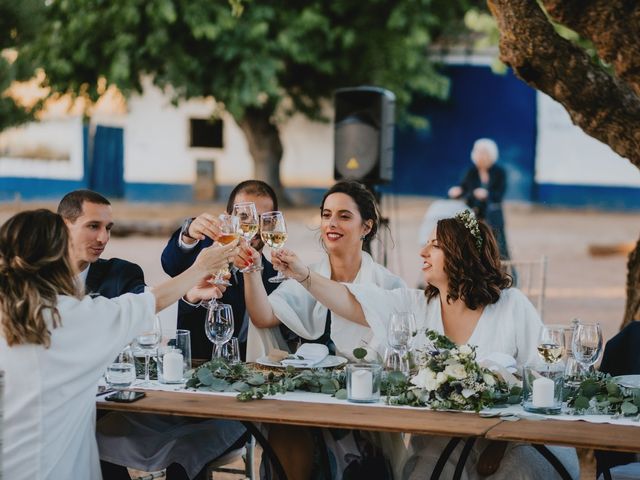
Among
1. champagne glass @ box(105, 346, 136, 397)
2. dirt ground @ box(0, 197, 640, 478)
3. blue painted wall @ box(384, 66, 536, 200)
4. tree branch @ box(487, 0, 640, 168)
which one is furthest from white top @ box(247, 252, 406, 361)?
blue painted wall @ box(384, 66, 536, 200)

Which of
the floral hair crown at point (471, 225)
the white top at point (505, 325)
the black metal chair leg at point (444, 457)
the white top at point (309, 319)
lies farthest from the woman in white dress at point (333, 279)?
the black metal chair leg at point (444, 457)

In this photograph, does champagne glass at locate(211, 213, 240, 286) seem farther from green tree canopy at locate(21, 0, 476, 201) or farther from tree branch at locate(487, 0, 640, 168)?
green tree canopy at locate(21, 0, 476, 201)

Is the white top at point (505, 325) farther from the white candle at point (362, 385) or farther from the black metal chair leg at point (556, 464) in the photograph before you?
the white candle at point (362, 385)

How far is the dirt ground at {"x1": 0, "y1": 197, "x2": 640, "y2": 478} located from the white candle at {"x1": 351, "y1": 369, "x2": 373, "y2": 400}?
7.52m


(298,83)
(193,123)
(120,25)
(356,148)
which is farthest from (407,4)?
(356,148)

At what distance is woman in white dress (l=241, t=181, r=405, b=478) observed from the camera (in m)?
5.11

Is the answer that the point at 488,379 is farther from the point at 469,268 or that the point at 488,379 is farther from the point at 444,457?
the point at 469,268

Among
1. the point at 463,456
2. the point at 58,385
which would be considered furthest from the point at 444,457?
the point at 58,385

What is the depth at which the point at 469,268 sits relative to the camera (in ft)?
15.7

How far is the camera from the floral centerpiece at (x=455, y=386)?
391cm

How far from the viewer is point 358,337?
5168 mm

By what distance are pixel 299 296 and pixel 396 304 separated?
0.50 m

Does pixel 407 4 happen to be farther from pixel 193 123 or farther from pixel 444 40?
pixel 193 123

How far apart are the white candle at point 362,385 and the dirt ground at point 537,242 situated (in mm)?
7520
